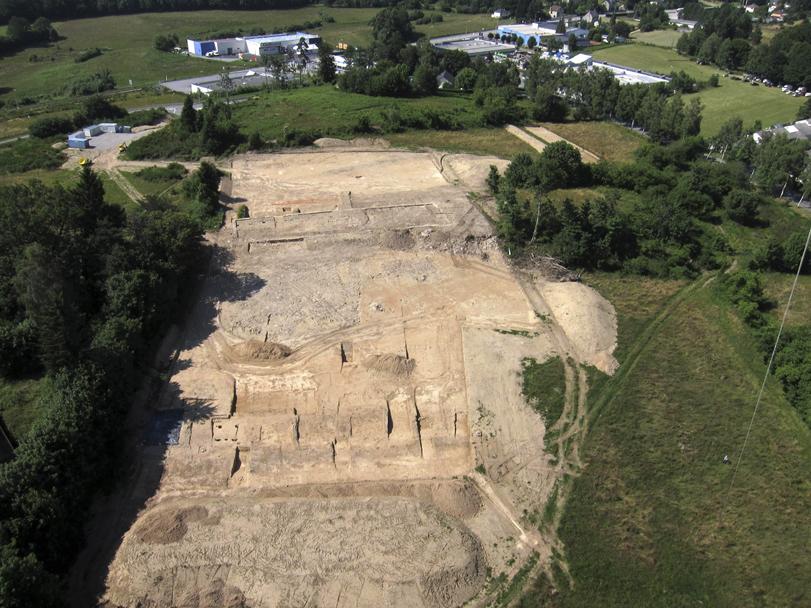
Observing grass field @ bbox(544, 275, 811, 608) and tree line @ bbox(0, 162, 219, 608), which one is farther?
grass field @ bbox(544, 275, 811, 608)

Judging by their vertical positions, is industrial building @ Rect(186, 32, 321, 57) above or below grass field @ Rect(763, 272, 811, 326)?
above

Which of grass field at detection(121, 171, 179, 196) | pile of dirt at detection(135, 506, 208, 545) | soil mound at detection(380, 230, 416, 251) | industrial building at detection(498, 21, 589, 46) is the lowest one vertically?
pile of dirt at detection(135, 506, 208, 545)

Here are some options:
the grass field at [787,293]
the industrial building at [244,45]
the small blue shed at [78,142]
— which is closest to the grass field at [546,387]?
the grass field at [787,293]

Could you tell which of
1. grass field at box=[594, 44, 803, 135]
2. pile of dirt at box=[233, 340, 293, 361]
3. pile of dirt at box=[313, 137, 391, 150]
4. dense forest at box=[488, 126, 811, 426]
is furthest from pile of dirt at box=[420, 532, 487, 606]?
grass field at box=[594, 44, 803, 135]

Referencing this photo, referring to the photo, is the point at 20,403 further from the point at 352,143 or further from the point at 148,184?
the point at 352,143

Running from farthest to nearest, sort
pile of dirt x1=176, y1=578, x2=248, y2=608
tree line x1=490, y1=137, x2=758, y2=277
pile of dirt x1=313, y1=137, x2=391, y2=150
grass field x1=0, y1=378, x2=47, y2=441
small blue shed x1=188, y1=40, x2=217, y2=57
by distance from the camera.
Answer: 1. small blue shed x1=188, y1=40, x2=217, y2=57
2. pile of dirt x1=313, y1=137, x2=391, y2=150
3. tree line x1=490, y1=137, x2=758, y2=277
4. grass field x1=0, y1=378, x2=47, y2=441
5. pile of dirt x1=176, y1=578, x2=248, y2=608

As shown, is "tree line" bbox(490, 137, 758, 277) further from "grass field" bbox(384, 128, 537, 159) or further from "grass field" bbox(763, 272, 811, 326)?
"grass field" bbox(384, 128, 537, 159)

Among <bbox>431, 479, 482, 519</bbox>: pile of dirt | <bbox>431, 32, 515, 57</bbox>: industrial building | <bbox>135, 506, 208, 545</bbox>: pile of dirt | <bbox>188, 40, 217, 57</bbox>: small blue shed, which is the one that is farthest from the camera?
<bbox>431, 32, 515, 57</bbox>: industrial building
